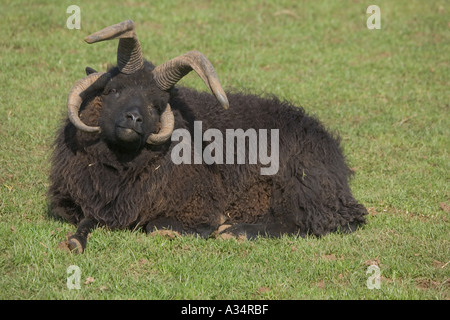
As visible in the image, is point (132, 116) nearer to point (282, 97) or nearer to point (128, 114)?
point (128, 114)

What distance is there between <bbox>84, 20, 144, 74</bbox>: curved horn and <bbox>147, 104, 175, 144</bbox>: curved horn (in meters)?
0.59

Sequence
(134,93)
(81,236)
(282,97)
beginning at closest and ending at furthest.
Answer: (81,236) → (134,93) → (282,97)

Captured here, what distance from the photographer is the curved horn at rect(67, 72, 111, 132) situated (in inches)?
266

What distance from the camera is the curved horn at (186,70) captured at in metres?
6.73

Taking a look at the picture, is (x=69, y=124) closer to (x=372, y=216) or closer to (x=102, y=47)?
(x=372, y=216)

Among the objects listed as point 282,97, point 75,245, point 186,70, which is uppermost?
point 186,70

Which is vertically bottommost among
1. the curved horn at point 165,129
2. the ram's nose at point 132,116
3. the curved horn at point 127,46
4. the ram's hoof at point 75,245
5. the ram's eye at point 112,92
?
the ram's hoof at point 75,245

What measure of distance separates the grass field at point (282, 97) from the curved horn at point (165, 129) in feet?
3.37

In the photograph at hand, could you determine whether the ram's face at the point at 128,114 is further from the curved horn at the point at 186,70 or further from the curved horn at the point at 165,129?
the curved horn at the point at 186,70

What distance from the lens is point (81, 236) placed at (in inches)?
260

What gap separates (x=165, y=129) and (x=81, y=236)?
4.77 feet

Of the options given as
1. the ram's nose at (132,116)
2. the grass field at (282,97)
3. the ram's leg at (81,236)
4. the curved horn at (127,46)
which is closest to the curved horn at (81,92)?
the curved horn at (127,46)

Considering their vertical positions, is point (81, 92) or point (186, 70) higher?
point (186, 70)

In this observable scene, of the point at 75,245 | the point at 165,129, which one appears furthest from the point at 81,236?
the point at 165,129
